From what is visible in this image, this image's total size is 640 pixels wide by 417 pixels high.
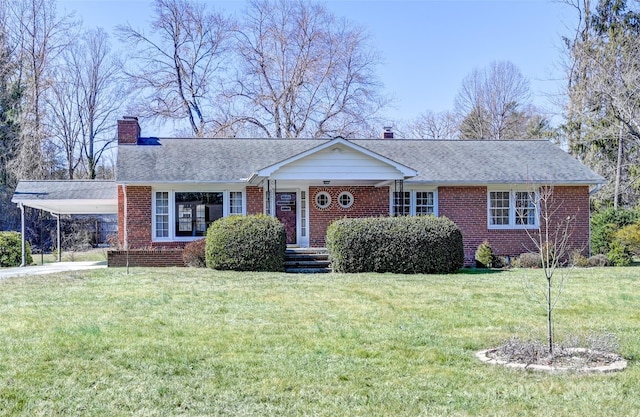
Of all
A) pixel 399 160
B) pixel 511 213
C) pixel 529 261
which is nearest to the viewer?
pixel 529 261

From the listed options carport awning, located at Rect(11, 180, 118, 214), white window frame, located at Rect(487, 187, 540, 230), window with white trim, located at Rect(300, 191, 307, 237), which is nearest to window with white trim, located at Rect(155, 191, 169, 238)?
carport awning, located at Rect(11, 180, 118, 214)

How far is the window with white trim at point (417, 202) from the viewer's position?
790 inches

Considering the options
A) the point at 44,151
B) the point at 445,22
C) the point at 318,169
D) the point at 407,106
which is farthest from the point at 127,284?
the point at 407,106

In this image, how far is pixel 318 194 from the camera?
19969mm

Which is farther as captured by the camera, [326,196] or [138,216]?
[326,196]

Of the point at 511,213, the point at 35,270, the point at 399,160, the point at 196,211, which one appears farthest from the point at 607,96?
the point at 35,270

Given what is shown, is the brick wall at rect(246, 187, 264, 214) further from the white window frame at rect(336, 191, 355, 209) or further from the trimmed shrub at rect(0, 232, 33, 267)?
the trimmed shrub at rect(0, 232, 33, 267)

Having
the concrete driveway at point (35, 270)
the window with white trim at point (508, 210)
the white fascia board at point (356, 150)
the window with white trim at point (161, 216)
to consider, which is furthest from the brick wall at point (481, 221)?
the concrete driveway at point (35, 270)

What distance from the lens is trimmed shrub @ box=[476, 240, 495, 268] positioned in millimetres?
18703

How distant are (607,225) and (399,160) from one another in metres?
7.09

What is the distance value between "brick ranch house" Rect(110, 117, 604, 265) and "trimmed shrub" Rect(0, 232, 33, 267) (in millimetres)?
3476

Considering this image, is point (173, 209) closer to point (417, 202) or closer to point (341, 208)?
point (341, 208)

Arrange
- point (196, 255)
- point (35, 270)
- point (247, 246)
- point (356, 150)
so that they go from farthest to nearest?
point (356, 150), point (196, 255), point (35, 270), point (247, 246)

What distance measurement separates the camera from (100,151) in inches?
1506
